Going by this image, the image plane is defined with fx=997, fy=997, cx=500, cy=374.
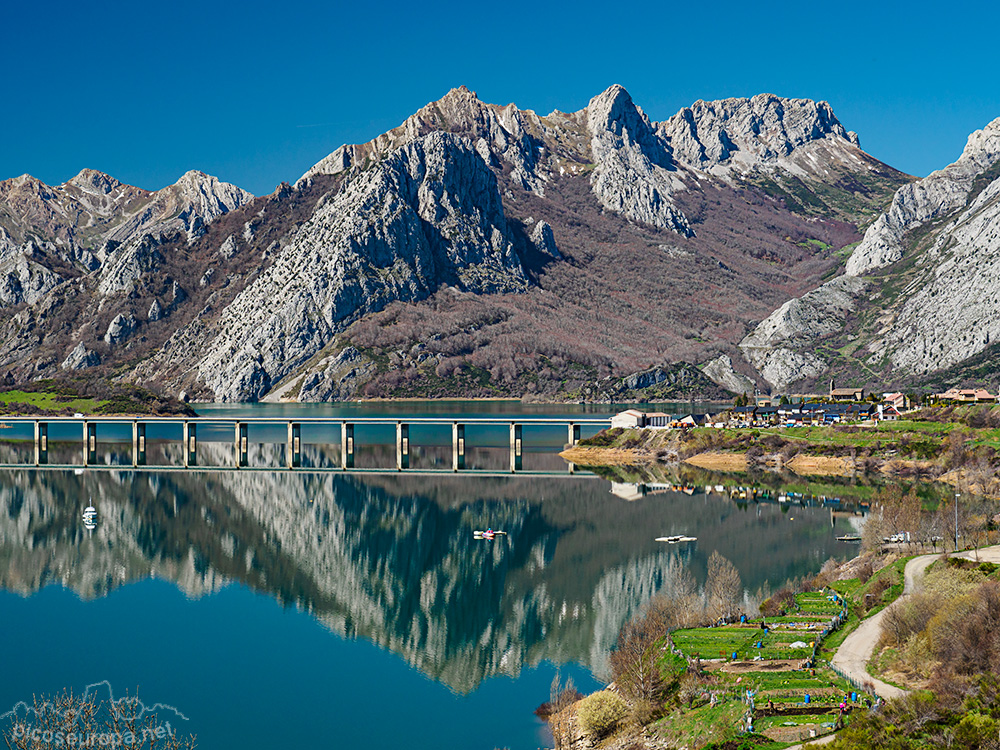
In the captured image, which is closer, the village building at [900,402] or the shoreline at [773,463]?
the shoreline at [773,463]

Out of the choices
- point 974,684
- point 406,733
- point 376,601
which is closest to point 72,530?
point 376,601

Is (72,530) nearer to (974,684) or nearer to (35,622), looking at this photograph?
(35,622)

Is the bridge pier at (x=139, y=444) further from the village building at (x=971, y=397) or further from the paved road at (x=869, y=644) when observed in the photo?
the village building at (x=971, y=397)

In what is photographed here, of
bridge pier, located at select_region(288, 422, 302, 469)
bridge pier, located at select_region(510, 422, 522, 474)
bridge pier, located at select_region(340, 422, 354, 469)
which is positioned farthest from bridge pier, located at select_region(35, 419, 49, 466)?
bridge pier, located at select_region(510, 422, 522, 474)

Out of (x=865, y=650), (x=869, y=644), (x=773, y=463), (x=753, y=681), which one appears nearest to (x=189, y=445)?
(x=773, y=463)

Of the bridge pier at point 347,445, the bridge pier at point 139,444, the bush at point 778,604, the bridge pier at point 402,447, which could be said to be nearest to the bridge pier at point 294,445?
the bridge pier at point 347,445
